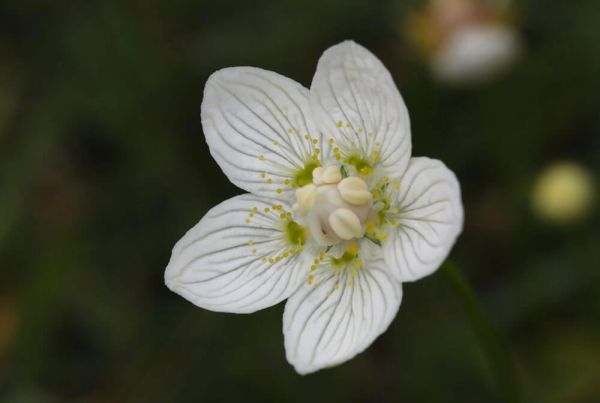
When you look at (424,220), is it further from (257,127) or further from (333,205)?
(257,127)

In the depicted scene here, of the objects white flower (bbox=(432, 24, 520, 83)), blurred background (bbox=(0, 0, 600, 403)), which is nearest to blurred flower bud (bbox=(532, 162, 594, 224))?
blurred background (bbox=(0, 0, 600, 403))

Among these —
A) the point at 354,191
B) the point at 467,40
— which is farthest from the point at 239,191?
the point at 354,191

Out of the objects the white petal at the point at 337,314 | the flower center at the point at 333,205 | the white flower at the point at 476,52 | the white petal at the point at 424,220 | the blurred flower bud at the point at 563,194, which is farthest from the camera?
the white flower at the point at 476,52

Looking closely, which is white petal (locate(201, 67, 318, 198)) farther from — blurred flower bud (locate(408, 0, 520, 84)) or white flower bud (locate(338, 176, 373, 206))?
blurred flower bud (locate(408, 0, 520, 84))

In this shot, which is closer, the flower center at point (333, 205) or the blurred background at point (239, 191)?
the flower center at point (333, 205)

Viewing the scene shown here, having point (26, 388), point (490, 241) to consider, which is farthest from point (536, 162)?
point (26, 388)

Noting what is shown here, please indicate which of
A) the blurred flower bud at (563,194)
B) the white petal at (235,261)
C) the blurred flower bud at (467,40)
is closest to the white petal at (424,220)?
the white petal at (235,261)

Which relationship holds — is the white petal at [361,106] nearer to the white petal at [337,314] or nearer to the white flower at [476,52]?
the white petal at [337,314]
